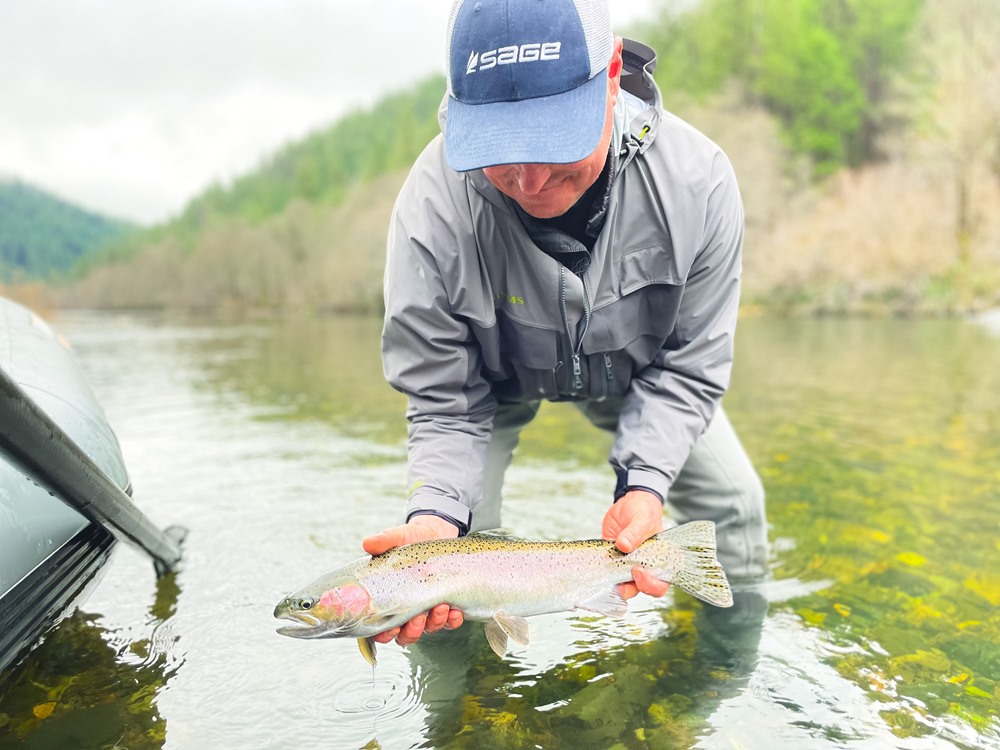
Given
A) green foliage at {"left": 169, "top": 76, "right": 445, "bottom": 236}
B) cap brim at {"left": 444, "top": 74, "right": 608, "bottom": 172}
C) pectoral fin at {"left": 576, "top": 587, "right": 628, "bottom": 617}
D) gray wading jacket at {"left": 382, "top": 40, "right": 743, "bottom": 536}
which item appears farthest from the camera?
green foliage at {"left": 169, "top": 76, "right": 445, "bottom": 236}

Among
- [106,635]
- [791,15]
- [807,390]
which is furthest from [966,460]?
[791,15]

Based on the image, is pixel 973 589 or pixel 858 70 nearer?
pixel 973 589

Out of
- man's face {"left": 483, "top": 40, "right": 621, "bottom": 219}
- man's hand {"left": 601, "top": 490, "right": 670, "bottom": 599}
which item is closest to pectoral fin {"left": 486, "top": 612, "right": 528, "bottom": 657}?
man's hand {"left": 601, "top": 490, "right": 670, "bottom": 599}

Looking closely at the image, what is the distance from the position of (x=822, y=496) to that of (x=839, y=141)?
210 ft

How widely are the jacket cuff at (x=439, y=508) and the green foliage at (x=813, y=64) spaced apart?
214 feet

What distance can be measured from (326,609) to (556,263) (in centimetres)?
145

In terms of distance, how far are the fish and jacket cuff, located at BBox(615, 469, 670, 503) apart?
0.89 ft

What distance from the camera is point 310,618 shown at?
2.40 meters

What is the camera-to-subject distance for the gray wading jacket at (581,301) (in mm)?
3041

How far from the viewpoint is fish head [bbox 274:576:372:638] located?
240cm

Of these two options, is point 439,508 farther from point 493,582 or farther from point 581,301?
point 581,301

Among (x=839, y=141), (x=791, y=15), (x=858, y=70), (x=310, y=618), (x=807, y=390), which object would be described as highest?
(x=791, y=15)

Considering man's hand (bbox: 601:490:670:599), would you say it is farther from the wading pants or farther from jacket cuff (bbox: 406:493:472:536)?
the wading pants

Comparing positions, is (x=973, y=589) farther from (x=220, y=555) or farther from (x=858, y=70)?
(x=858, y=70)
